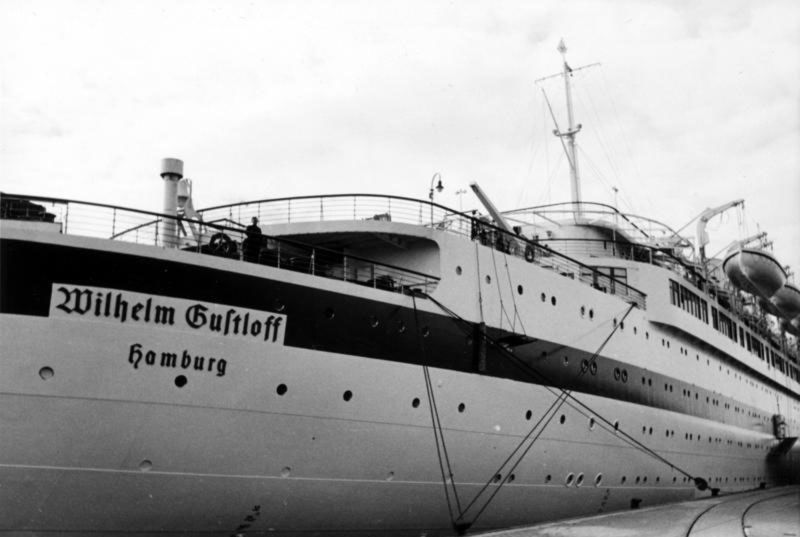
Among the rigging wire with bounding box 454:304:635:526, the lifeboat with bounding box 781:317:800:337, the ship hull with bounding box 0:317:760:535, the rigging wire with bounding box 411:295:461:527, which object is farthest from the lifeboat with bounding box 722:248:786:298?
the rigging wire with bounding box 411:295:461:527

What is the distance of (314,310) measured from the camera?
10234mm

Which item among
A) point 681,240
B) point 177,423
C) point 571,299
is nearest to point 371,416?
point 177,423

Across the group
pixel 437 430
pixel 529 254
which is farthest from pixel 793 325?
pixel 437 430

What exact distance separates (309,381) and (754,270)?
17859 mm

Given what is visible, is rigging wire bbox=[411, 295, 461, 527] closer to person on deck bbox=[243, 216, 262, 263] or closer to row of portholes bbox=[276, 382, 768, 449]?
row of portholes bbox=[276, 382, 768, 449]

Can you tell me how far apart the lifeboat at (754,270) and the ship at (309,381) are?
7405mm

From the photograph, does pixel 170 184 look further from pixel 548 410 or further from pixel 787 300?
pixel 787 300

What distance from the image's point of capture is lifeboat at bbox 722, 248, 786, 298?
2278cm

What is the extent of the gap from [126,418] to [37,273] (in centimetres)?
196

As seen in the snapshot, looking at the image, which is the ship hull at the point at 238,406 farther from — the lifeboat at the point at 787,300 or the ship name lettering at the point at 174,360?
the lifeboat at the point at 787,300

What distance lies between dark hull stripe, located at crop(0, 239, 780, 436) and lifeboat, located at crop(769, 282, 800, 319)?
1386 cm

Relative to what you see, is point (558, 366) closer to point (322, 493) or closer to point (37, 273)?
point (322, 493)

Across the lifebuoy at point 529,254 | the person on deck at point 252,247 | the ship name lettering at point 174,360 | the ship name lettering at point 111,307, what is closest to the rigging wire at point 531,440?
the lifebuoy at point 529,254

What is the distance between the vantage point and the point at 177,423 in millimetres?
8891
